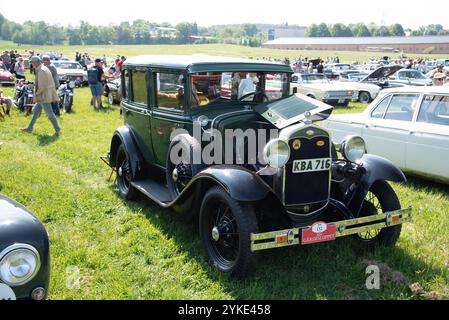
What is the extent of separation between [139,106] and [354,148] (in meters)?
2.87

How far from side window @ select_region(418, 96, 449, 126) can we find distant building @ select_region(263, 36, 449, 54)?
85.7m

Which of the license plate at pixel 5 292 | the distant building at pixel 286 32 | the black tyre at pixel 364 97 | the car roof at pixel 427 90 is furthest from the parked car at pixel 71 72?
the distant building at pixel 286 32

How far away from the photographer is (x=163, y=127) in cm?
507

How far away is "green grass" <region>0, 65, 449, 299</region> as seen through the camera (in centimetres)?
358

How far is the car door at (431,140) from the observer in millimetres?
5887

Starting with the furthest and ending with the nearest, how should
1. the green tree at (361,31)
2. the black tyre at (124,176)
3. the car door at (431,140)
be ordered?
the green tree at (361,31) < the car door at (431,140) < the black tyre at (124,176)

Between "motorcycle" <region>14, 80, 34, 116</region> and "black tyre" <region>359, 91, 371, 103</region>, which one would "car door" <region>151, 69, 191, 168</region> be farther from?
"black tyre" <region>359, 91, 371, 103</region>

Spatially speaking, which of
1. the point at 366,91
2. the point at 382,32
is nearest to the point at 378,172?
the point at 366,91

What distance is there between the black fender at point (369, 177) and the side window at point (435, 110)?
239 centimetres

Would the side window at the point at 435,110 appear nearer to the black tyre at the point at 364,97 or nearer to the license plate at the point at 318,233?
the license plate at the point at 318,233

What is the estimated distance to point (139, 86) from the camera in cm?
565

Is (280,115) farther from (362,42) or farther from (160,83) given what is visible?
(362,42)

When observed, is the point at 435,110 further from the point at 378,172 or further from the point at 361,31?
the point at 361,31
